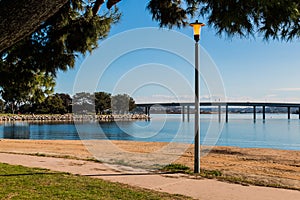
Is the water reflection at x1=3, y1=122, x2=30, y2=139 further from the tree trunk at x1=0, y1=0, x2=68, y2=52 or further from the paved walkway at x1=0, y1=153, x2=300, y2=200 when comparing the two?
the tree trunk at x1=0, y1=0, x2=68, y2=52

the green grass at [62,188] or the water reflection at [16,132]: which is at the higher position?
the green grass at [62,188]

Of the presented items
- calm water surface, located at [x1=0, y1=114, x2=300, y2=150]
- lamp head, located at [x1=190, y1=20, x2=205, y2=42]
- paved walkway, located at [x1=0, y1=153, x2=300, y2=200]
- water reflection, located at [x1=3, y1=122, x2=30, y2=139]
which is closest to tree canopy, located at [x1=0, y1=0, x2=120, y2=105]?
lamp head, located at [x1=190, y1=20, x2=205, y2=42]

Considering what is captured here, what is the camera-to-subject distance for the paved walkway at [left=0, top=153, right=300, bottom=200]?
629 cm

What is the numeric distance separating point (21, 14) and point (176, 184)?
539 centimetres

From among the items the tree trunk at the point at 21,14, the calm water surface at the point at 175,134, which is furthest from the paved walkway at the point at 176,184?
the calm water surface at the point at 175,134

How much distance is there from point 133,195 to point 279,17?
406 centimetres

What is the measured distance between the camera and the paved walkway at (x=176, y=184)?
6.29 metres

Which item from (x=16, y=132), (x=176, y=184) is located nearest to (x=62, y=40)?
(x=176, y=184)

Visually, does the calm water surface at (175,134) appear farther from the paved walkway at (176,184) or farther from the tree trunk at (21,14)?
the tree trunk at (21,14)

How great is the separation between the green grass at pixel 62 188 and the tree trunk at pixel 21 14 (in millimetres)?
Answer: 3736

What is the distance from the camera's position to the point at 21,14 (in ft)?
8.20

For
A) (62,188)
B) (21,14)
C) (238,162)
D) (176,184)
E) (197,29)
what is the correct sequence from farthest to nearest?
(238,162) → (197,29) → (176,184) → (62,188) → (21,14)

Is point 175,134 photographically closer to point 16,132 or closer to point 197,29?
point 16,132

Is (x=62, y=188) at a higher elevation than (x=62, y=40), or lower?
lower
